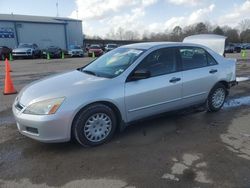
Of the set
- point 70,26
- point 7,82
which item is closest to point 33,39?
point 70,26

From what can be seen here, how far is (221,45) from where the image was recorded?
29.8 feet

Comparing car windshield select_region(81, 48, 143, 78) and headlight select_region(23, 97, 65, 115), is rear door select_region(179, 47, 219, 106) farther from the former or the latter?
headlight select_region(23, 97, 65, 115)

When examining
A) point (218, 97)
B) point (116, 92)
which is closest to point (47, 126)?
point (116, 92)

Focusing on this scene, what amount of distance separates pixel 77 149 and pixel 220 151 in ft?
7.23

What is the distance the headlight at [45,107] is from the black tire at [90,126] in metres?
0.35

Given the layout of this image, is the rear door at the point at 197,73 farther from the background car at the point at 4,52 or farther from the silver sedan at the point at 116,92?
the background car at the point at 4,52

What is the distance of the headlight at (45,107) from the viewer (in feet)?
11.2

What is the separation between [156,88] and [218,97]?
2.05 m

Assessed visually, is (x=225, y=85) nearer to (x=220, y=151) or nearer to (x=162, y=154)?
(x=220, y=151)

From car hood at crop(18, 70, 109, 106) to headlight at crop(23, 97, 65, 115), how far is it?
69 millimetres

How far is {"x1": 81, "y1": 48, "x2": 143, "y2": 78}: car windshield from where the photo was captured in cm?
418

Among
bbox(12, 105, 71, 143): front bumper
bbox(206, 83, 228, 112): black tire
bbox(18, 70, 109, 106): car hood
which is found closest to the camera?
bbox(12, 105, 71, 143): front bumper

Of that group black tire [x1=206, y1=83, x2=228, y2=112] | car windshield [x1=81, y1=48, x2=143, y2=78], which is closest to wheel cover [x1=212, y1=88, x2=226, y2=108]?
black tire [x1=206, y1=83, x2=228, y2=112]

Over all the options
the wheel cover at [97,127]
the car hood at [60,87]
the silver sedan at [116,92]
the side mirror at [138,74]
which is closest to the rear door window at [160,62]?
the silver sedan at [116,92]
